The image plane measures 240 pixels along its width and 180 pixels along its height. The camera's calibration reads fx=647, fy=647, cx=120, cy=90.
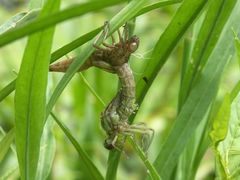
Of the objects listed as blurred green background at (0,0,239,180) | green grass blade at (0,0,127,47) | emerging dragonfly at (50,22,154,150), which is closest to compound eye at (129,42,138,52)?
emerging dragonfly at (50,22,154,150)

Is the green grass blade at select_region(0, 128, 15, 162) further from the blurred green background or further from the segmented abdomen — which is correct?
the blurred green background

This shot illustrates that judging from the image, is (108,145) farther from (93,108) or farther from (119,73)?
(93,108)

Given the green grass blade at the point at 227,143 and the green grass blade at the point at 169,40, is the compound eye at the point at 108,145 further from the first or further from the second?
the green grass blade at the point at 227,143

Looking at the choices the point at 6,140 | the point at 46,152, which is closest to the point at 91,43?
the point at 6,140

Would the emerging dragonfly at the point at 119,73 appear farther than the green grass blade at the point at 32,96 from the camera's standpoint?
Yes

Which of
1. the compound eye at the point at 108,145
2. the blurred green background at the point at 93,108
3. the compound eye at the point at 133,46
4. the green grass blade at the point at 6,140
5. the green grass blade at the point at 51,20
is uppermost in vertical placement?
the green grass blade at the point at 51,20

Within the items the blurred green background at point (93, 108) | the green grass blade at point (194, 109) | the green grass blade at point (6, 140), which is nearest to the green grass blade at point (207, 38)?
the green grass blade at point (194, 109)
